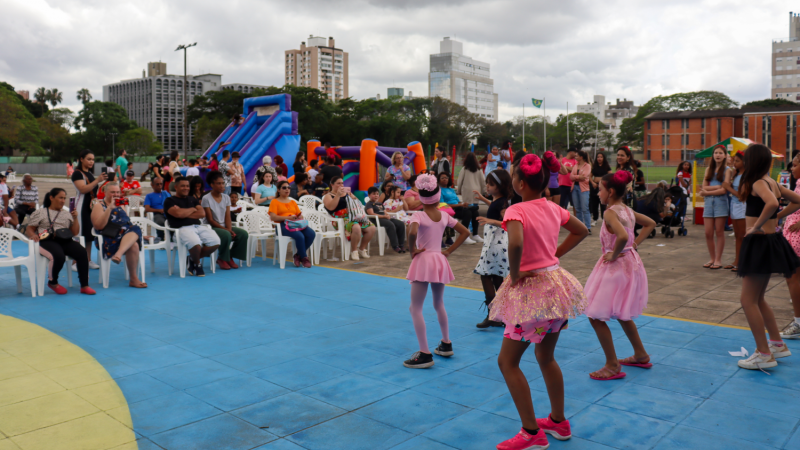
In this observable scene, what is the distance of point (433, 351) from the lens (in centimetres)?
496

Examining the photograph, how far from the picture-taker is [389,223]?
35.1 ft

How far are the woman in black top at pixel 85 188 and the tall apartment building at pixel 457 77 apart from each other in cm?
15059

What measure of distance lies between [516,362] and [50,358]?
13.4ft

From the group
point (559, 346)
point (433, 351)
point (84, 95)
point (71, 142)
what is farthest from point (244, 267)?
point (84, 95)

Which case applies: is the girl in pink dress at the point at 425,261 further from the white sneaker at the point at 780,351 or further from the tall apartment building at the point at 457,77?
the tall apartment building at the point at 457,77

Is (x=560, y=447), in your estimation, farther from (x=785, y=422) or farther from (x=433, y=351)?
(x=433, y=351)

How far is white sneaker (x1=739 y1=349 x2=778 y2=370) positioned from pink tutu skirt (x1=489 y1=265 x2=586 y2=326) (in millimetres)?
2112

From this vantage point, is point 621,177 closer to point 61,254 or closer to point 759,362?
point 759,362

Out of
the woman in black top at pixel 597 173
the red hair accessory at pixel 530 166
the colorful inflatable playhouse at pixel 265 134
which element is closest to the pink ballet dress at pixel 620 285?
the red hair accessory at pixel 530 166

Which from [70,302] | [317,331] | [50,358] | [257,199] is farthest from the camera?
[257,199]

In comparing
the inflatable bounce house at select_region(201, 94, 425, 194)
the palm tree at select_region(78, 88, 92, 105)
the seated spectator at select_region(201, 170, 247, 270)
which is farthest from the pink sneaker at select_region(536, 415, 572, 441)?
the palm tree at select_region(78, 88, 92, 105)

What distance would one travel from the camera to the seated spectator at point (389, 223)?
10719mm

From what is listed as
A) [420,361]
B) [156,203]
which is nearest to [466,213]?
[156,203]

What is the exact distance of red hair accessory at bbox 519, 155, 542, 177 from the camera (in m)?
3.09
